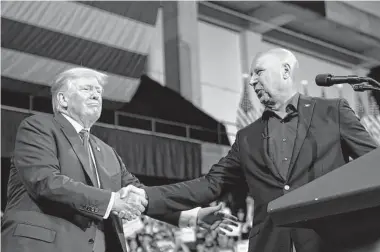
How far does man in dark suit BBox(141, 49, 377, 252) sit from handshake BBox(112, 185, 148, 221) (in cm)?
7

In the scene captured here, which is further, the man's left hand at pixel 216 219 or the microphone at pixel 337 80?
the man's left hand at pixel 216 219

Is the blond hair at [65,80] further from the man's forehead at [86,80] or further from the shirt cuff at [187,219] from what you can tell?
the shirt cuff at [187,219]

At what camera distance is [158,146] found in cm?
756

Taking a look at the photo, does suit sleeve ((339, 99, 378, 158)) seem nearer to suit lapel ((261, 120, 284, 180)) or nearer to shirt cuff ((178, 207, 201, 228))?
suit lapel ((261, 120, 284, 180))

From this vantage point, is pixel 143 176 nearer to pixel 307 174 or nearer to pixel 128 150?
pixel 128 150

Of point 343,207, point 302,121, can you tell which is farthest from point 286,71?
point 343,207

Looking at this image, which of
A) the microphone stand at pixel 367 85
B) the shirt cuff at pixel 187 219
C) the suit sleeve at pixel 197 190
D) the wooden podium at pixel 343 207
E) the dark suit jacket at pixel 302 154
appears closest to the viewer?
the wooden podium at pixel 343 207

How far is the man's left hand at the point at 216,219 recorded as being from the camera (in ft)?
8.23

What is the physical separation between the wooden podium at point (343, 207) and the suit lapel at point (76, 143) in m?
1.09

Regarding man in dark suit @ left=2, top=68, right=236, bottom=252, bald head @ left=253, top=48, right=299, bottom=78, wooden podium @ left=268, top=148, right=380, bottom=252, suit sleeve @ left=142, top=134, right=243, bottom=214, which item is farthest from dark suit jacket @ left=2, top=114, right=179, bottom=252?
wooden podium @ left=268, top=148, right=380, bottom=252

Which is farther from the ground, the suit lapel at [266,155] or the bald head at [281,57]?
the bald head at [281,57]

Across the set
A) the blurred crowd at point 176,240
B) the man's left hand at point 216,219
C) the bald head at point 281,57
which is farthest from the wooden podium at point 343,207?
the blurred crowd at point 176,240

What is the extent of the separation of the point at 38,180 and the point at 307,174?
38.8 inches

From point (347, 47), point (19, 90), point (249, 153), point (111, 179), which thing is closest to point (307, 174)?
point (249, 153)
